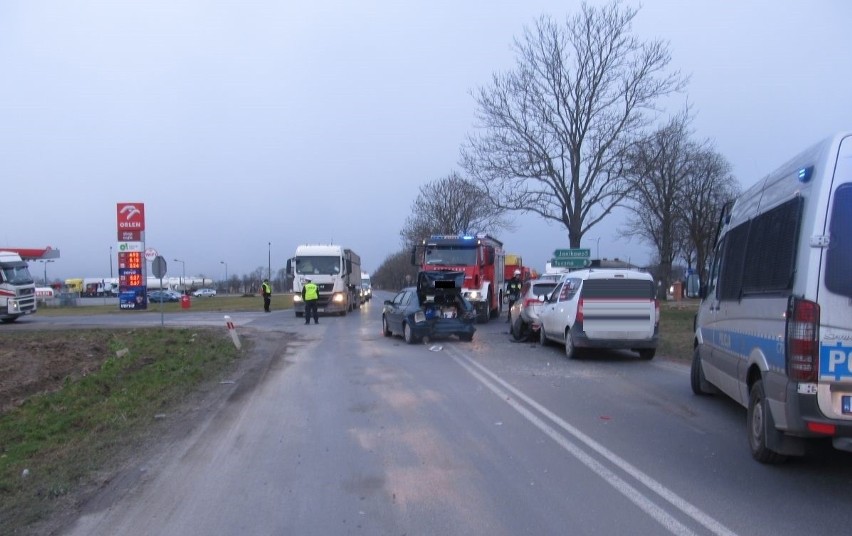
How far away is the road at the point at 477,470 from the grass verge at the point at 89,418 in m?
0.72

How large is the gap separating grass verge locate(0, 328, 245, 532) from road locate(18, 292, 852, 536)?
72cm

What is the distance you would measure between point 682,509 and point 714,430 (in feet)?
10.4

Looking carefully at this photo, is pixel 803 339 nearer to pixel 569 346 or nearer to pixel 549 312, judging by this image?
pixel 569 346

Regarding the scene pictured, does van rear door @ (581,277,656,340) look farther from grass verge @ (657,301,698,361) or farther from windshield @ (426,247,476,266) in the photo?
windshield @ (426,247,476,266)

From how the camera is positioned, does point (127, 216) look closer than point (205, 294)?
Yes

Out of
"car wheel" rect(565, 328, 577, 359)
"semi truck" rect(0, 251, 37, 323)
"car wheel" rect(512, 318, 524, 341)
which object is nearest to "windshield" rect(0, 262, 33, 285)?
"semi truck" rect(0, 251, 37, 323)

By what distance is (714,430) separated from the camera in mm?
8461

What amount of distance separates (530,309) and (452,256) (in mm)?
7225

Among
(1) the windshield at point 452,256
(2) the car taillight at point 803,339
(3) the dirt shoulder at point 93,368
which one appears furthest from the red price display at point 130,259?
(2) the car taillight at point 803,339

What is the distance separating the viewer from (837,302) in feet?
18.2

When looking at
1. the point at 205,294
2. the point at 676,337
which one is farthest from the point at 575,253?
the point at 205,294

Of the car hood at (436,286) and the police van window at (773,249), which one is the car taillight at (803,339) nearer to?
the police van window at (773,249)

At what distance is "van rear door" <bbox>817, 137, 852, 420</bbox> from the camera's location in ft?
18.1

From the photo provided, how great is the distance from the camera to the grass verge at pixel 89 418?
21.7 feet
